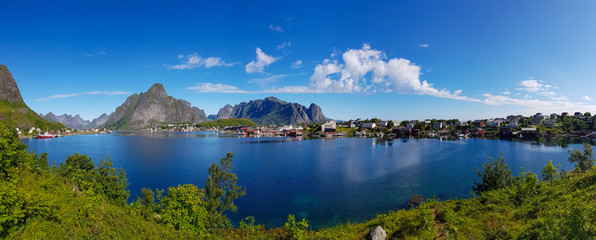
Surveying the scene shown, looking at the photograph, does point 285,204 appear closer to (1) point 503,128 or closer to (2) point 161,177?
(2) point 161,177

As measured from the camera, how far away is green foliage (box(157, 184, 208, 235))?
63.4 feet

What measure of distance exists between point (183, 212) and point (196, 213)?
43.9 inches

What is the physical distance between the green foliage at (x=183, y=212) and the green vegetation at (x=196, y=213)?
8cm

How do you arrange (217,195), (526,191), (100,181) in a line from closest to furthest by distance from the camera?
(526,191), (217,195), (100,181)

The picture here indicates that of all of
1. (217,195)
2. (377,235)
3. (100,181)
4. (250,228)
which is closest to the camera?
(377,235)

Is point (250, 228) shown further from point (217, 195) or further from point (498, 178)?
point (498, 178)

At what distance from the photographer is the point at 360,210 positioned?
110ft

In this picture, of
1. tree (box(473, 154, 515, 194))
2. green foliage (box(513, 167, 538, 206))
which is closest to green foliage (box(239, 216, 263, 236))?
green foliage (box(513, 167, 538, 206))

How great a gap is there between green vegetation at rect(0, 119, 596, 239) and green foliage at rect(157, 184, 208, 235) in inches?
3.0

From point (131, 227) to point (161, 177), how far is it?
137 ft

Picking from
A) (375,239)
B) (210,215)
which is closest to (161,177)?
(210,215)

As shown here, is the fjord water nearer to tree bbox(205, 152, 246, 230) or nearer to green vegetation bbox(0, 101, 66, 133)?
tree bbox(205, 152, 246, 230)

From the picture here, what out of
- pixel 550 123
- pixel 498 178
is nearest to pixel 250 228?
pixel 498 178

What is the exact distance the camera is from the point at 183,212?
19891 mm
